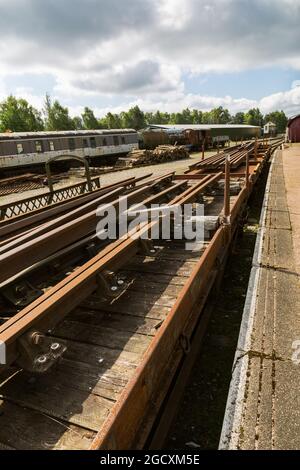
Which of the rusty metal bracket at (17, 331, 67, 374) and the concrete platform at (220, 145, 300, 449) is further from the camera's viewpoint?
the concrete platform at (220, 145, 300, 449)

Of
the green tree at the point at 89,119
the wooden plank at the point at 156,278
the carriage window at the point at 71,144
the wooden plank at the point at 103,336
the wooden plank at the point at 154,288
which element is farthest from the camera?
the green tree at the point at 89,119

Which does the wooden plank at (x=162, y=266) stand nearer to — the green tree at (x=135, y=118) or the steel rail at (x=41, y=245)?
the steel rail at (x=41, y=245)

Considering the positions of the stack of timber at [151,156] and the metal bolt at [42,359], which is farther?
the stack of timber at [151,156]

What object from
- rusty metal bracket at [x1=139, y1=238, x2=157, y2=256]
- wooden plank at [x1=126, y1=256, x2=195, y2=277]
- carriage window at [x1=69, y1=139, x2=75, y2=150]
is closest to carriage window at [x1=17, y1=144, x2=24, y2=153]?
carriage window at [x1=69, y1=139, x2=75, y2=150]

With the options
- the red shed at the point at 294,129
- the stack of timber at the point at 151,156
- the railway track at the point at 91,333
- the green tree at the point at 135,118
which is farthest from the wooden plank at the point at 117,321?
the green tree at the point at 135,118

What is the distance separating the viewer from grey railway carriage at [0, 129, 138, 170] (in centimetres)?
2486

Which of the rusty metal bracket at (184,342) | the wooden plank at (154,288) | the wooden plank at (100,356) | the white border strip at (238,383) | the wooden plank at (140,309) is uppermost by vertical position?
the wooden plank at (154,288)

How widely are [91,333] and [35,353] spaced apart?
0.79m

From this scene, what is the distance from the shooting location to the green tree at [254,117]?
483 feet

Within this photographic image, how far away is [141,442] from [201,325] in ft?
7.41

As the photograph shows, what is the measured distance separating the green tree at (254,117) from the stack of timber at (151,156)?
124 metres

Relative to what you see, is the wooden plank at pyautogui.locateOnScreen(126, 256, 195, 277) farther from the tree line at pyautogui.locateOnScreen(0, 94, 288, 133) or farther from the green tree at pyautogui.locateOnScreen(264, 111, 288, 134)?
the green tree at pyautogui.locateOnScreen(264, 111, 288, 134)

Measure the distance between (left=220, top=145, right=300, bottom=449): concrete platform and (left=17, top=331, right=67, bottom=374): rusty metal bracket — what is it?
1643 millimetres
